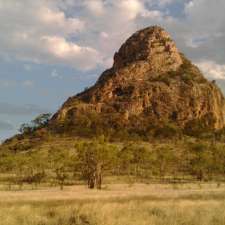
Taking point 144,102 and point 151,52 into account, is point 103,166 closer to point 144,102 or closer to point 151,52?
point 144,102

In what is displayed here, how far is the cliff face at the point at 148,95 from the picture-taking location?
161 meters

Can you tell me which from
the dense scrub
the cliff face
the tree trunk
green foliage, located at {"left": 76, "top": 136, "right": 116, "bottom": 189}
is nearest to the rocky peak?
the cliff face

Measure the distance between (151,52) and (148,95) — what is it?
85.2 ft

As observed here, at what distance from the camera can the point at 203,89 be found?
178000 millimetres

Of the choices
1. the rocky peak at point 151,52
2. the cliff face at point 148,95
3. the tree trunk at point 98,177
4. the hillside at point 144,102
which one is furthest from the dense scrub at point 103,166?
the rocky peak at point 151,52

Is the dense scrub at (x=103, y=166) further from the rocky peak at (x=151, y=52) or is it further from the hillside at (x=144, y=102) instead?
the rocky peak at (x=151, y=52)

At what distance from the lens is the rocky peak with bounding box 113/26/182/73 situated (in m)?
184

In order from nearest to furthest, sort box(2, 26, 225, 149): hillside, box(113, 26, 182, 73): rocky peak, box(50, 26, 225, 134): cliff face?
box(2, 26, 225, 149): hillside < box(50, 26, 225, 134): cliff face < box(113, 26, 182, 73): rocky peak

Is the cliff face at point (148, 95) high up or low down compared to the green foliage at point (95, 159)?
up

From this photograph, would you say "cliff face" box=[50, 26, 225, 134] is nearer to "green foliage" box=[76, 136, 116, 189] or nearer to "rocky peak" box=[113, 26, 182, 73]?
"rocky peak" box=[113, 26, 182, 73]

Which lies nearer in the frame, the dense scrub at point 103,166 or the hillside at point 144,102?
the dense scrub at point 103,166

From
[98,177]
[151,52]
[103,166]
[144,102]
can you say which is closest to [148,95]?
[144,102]

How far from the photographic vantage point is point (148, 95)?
6545 inches

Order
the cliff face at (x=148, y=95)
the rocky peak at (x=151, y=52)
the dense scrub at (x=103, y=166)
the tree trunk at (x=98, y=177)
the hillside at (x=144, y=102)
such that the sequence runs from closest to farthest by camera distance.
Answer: the tree trunk at (x=98, y=177) < the dense scrub at (x=103, y=166) < the hillside at (x=144, y=102) < the cliff face at (x=148, y=95) < the rocky peak at (x=151, y=52)
